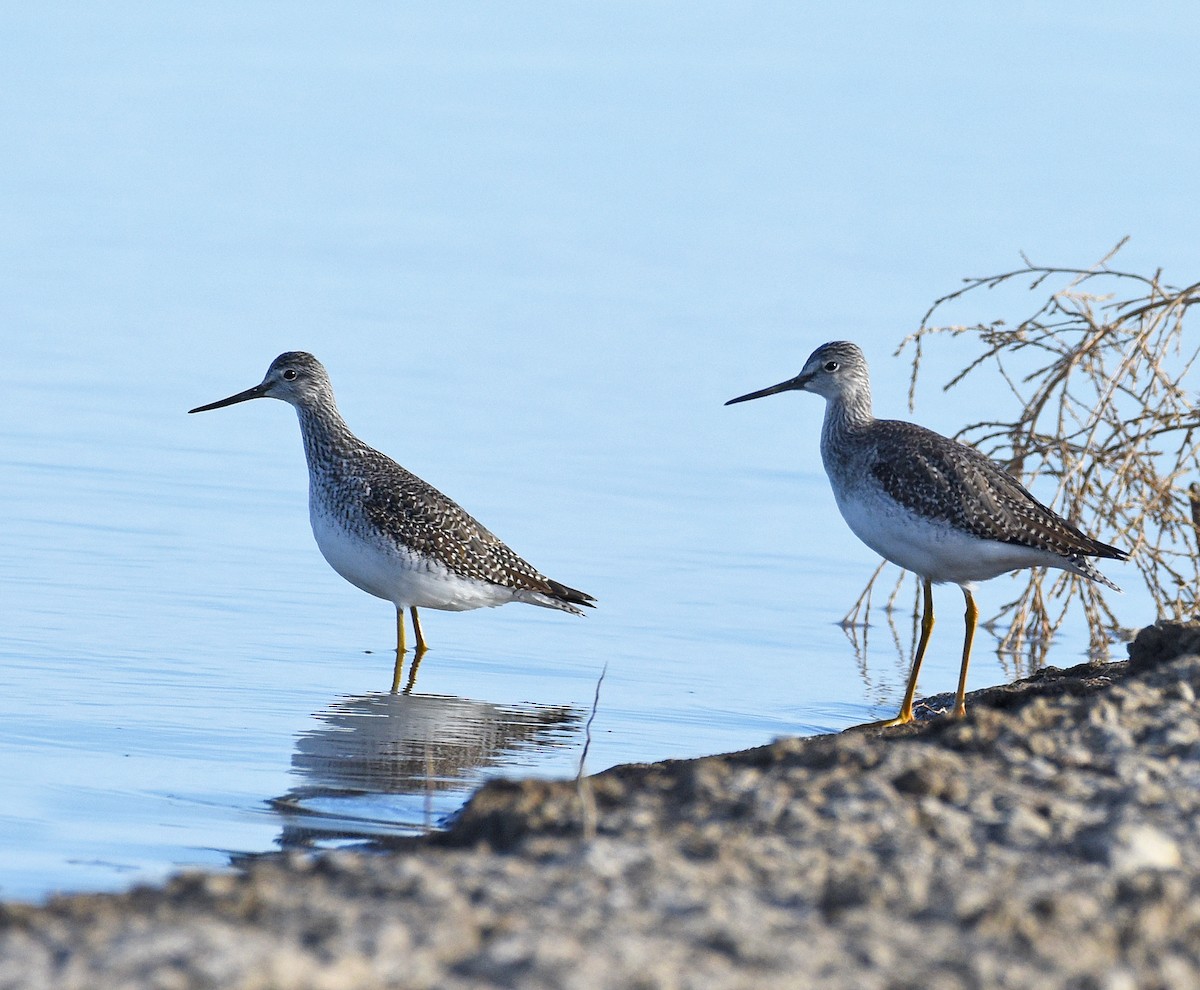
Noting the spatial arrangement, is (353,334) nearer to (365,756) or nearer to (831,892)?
(365,756)

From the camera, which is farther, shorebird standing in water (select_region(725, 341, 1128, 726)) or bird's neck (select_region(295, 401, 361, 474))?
bird's neck (select_region(295, 401, 361, 474))

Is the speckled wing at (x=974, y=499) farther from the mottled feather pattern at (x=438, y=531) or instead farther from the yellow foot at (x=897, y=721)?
the mottled feather pattern at (x=438, y=531)

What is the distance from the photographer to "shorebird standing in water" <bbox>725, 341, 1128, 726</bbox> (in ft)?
26.5

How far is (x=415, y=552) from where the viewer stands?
9.51 m

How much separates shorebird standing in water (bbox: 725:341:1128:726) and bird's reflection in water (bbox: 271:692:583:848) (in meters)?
1.60

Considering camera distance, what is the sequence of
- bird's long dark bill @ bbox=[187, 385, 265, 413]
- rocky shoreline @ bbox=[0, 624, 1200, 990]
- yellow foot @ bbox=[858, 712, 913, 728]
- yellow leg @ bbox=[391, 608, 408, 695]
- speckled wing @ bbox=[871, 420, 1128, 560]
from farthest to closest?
bird's long dark bill @ bbox=[187, 385, 265, 413] < yellow leg @ bbox=[391, 608, 408, 695] < speckled wing @ bbox=[871, 420, 1128, 560] < yellow foot @ bbox=[858, 712, 913, 728] < rocky shoreline @ bbox=[0, 624, 1200, 990]

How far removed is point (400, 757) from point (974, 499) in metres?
2.72

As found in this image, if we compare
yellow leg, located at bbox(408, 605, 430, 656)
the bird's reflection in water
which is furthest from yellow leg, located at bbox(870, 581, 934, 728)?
yellow leg, located at bbox(408, 605, 430, 656)

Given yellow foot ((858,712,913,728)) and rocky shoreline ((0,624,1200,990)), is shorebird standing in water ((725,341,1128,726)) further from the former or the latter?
rocky shoreline ((0,624,1200,990))

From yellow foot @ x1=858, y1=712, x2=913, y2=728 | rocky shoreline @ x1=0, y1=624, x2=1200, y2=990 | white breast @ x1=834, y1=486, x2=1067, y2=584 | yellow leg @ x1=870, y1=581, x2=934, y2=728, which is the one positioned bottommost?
rocky shoreline @ x1=0, y1=624, x2=1200, y2=990

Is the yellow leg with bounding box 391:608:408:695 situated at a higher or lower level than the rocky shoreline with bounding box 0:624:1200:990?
higher

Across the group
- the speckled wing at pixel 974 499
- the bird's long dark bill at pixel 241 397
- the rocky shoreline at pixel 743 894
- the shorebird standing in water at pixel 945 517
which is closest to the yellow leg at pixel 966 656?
the shorebird standing in water at pixel 945 517

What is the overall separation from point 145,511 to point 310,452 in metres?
1.57

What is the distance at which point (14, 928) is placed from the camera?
3.86m
